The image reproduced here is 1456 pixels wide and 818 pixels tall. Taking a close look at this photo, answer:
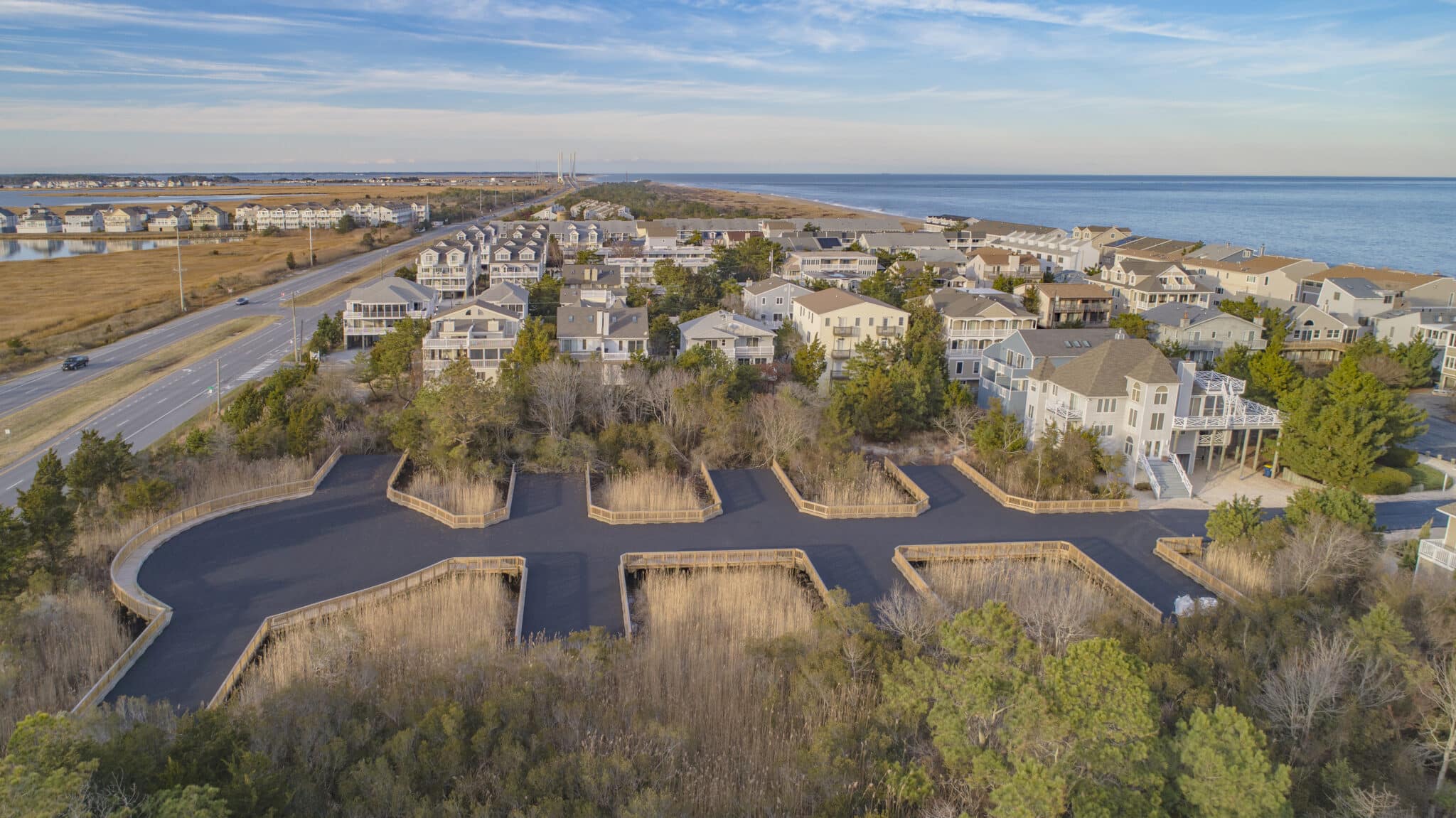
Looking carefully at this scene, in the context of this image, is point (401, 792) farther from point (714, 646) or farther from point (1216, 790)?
point (1216, 790)

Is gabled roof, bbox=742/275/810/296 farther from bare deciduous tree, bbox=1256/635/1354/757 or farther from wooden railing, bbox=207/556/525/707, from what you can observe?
bare deciduous tree, bbox=1256/635/1354/757

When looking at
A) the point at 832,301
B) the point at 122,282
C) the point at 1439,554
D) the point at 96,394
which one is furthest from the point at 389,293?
the point at 1439,554

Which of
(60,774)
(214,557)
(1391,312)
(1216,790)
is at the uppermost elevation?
(1391,312)

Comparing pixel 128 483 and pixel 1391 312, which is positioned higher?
pixel 1391 312

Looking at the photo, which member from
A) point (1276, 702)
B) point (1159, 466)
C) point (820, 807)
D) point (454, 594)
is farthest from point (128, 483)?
point (1159, 466)

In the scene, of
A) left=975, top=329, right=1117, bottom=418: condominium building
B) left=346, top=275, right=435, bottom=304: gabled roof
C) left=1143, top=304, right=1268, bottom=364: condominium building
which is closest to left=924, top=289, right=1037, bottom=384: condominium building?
left=975, top=329, right=1117, bottom=418: condominium building
